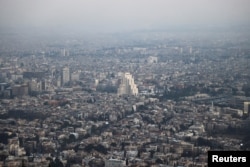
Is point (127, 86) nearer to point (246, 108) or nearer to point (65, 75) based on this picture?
point (65, 75)

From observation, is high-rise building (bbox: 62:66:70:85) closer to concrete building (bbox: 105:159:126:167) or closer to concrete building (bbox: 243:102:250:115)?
concrete building (bbox: 243:102:250:115)

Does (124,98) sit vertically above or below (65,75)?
below

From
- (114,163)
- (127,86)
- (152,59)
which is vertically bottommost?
(114,163)

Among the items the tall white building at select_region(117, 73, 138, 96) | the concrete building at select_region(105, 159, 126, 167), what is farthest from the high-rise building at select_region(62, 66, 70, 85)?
the concrete building at select_region(105, 159, 126, 167)

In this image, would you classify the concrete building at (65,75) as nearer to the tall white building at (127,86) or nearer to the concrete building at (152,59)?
the tall white building at (127,86)

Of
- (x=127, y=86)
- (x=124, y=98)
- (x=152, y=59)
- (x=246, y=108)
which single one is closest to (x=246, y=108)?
(x=246, y=108)

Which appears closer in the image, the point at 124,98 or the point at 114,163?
the point at 114,163

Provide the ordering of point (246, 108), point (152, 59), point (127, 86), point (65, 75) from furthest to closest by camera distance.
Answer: point (152, 59), point (65, 75), point (127, 86), point (246, 108)

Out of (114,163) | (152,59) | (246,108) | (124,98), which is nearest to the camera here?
(114,163)
